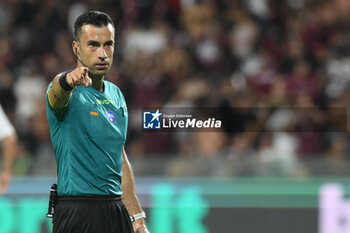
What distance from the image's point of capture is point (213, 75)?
31.8 feet

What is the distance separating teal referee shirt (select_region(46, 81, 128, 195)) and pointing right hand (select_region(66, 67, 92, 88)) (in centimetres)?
34

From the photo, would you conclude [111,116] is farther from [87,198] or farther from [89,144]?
[87,198]

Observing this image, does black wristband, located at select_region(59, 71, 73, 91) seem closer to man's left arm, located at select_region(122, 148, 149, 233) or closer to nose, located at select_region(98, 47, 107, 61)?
nose, located at select_region(98, 47, 107, 61)

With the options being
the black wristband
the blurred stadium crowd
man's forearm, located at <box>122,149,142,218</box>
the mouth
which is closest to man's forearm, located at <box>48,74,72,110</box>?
the black wristband

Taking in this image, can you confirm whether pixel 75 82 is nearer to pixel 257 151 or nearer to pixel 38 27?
pixel 257 151

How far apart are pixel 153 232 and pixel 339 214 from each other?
5.17 feet

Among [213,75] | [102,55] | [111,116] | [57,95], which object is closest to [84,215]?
[111,116]

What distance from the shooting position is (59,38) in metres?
10.6

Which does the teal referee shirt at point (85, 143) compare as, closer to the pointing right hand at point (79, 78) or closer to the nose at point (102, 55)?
the nose at point (102, 55)

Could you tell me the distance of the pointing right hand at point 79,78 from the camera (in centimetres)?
295

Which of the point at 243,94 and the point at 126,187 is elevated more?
the point at 243,94

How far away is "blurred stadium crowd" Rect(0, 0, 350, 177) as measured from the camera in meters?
7.67

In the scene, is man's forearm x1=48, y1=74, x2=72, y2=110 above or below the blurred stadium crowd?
→ below

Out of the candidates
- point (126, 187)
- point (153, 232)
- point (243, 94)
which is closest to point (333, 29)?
point (243, 94)
